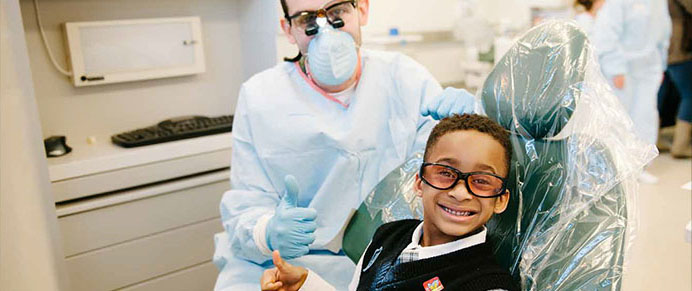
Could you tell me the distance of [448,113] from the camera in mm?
1180

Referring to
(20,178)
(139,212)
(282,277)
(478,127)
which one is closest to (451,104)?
(478,127)

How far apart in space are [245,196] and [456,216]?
618 millimetres

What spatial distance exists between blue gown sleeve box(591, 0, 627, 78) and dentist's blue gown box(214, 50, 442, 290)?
221 centimetres

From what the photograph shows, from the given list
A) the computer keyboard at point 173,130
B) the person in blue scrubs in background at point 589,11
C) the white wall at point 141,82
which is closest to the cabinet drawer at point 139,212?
the computer keyboard at point 173,130

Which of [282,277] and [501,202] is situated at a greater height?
[501,202]

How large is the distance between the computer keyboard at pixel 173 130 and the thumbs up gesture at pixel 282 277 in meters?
1.18

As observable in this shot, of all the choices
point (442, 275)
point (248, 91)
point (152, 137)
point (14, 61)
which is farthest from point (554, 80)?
point (152, 137)

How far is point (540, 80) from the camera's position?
0.99 metres

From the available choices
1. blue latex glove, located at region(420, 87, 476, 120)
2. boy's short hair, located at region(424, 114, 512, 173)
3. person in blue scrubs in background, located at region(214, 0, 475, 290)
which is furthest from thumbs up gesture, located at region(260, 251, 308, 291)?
blue latex glove, located at region(420, 87, 476, 120)

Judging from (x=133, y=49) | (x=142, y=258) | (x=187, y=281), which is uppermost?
(x=133, y=49)

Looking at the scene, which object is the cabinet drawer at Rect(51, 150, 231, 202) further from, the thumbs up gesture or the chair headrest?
the chair headrest

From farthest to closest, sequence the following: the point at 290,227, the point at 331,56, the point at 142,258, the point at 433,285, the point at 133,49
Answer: the point at 133,49 < the point at 142,258 < the point at 331,56 < the point at 290,227 < the point at 433,285

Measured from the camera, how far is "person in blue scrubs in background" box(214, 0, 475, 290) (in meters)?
1.31

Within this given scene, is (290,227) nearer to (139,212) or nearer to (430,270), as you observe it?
(430,270)
